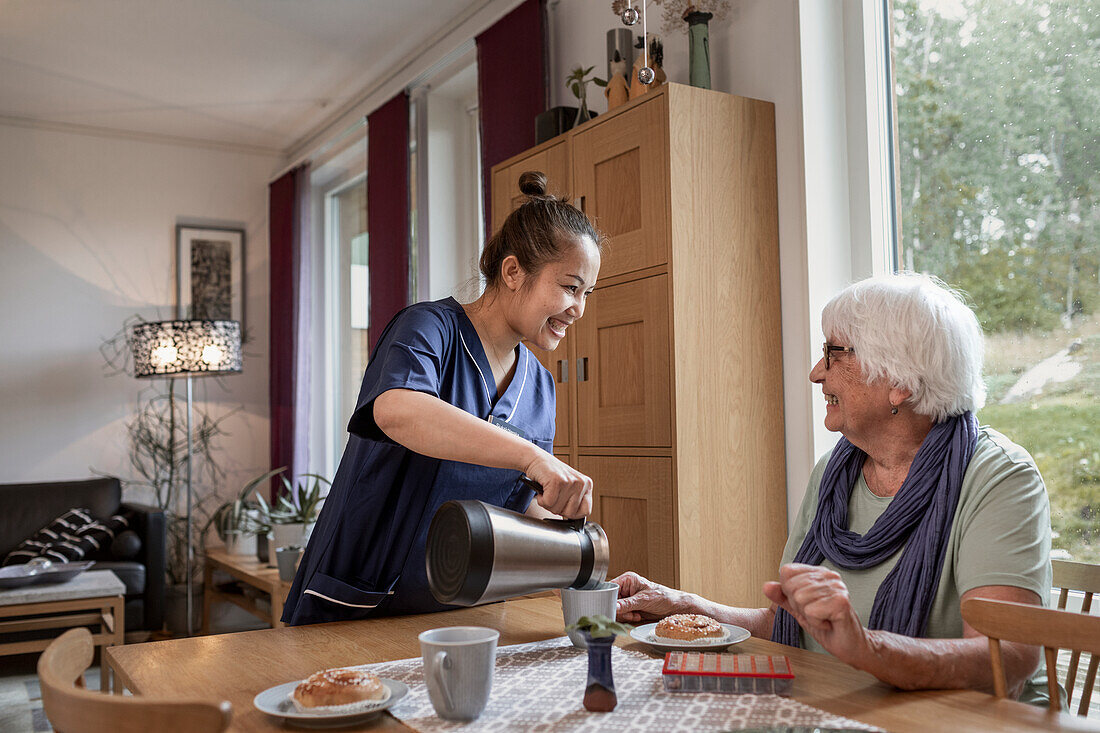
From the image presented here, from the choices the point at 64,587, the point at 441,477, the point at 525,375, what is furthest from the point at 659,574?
the point at 64,587

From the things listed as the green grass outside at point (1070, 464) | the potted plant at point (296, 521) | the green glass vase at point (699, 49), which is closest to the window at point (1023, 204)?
the green grass outside at point (1070, 464)

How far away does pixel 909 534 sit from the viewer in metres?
1.35

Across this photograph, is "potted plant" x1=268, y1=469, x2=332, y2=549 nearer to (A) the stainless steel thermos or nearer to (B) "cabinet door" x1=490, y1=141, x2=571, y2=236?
(B) "cabinet door" x1=490, y1=141, x2=571, y2=236

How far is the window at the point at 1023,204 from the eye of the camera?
1.99 metres

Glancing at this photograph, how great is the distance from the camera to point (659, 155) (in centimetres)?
234

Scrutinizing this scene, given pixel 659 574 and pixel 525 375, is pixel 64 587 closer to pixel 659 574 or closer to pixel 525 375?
pixel 659 574

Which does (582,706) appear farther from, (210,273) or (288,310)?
(210,273)

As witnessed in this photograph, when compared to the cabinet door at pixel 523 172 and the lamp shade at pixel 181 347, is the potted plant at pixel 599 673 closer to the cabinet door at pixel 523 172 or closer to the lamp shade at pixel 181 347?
the cabinet door at pixel 523 172

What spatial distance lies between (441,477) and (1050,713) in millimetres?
895

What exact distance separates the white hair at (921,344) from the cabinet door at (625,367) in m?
0.82

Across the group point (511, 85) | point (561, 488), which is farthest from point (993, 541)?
point (511, 85)

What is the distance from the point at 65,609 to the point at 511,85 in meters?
2.67

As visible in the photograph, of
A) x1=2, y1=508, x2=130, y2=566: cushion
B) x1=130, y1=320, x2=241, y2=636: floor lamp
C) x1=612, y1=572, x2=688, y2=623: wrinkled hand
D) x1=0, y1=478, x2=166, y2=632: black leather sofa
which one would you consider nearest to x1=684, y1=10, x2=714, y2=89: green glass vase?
x1=612, y1=572, x2=688, y2=623: wrinkled hand

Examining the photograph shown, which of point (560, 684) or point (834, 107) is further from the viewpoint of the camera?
point (834, 107)
